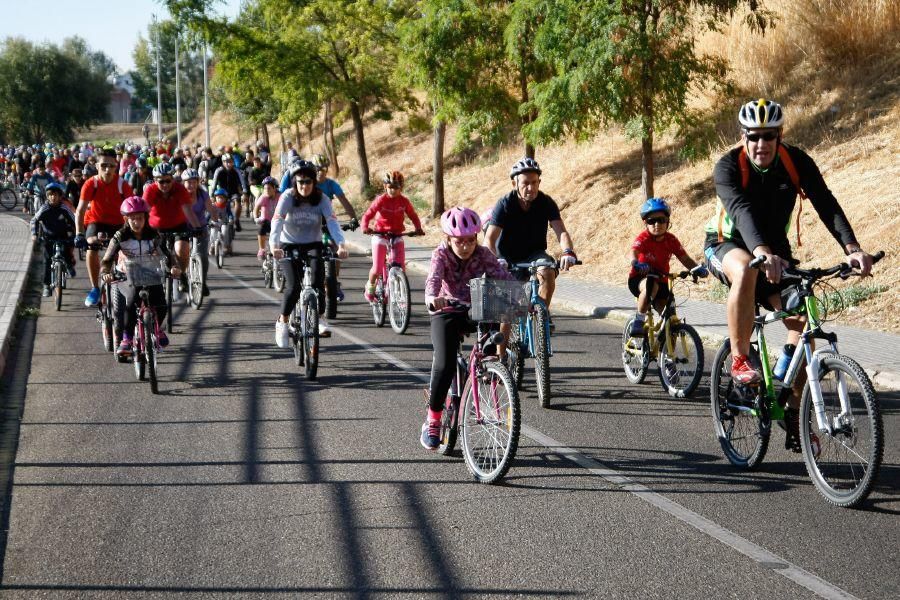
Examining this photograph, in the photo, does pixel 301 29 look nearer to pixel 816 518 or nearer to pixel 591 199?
pixel 591 199

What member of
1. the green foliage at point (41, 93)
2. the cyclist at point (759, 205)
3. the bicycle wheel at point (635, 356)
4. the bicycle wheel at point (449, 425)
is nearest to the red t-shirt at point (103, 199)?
the bicycle wheel at point (635, 356)

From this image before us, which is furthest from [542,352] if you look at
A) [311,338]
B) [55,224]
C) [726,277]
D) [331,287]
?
[55,224]

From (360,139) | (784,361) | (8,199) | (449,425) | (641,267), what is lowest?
(449,425)

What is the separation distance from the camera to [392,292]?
1330 cm

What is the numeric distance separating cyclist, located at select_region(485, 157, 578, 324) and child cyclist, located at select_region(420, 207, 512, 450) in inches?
89.9

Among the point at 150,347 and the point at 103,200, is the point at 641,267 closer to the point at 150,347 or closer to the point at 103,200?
the point at 150,347

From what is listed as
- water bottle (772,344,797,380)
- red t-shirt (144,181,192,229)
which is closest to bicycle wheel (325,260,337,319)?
red t-shirt (144,181,192,229)

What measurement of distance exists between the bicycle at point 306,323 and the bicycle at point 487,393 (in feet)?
10.7

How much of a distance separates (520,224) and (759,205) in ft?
10.4

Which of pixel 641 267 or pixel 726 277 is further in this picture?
pixel 641 267

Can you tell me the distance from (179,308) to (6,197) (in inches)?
1321

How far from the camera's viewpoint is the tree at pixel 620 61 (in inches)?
691

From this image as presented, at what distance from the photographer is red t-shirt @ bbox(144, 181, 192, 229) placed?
1369cm

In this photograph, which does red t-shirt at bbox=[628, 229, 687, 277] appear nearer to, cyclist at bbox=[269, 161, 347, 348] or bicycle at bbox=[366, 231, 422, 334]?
cyclist at bbox=[269, 161, 347, 348]
